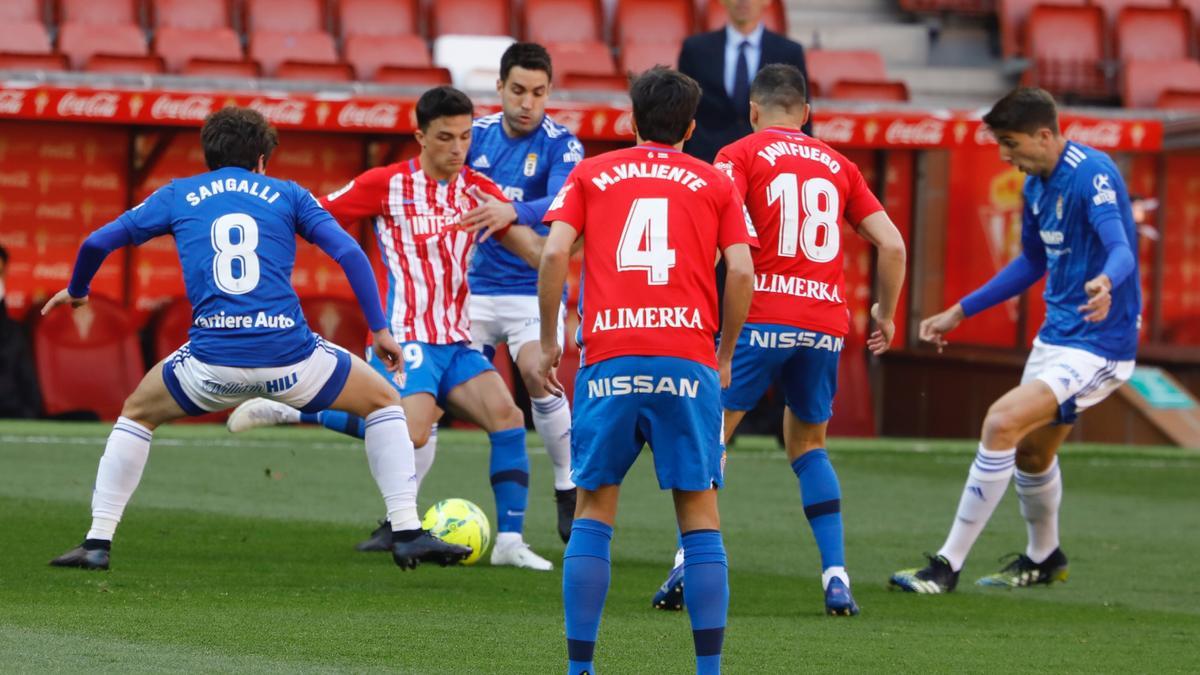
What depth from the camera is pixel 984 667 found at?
5.84 metres

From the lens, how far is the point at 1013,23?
19906mm

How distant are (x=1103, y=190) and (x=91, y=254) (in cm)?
390

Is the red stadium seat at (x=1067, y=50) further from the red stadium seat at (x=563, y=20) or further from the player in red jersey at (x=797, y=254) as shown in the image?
the player in red jersey at (x=797, y=254)

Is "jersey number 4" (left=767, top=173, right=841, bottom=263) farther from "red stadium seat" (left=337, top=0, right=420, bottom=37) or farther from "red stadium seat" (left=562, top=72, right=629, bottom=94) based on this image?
"red stadium seat" (left=337, top=0, right=420, bottom=37)

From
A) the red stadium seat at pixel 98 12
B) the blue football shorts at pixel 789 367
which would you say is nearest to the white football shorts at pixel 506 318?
the blue football shorts at pixel 789 367

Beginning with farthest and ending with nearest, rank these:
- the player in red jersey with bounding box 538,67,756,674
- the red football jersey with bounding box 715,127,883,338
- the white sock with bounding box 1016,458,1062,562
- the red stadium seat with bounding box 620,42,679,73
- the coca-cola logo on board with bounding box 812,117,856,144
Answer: the red stadium seat with bounding box 620,42,679,73, the coca-cola logo on board with bounding box 812,117,856,144, the white sock with bounding box 1016,458,1062,562, the red football jersey with bounding box 715,127,883,338, the player in red jersey with bounding box 538,67,756,674

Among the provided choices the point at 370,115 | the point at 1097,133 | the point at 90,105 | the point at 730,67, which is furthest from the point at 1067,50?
the point at 730,67

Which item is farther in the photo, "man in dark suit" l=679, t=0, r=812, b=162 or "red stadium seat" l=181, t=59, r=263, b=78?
"red stadium seat" l=181, t=59, r=263, b=78

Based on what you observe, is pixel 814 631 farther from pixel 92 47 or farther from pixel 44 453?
pixel 92 47

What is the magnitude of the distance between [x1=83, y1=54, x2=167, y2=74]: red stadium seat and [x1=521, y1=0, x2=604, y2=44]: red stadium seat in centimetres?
397

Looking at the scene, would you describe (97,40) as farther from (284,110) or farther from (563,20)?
(563,20)

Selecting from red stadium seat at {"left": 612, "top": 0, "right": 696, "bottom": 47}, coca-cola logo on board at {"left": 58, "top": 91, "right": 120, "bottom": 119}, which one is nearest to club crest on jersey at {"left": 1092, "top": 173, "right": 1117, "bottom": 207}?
coca-cola logo on board at {"left": 58, "top": 91, "right": 120, "bottom": 119}

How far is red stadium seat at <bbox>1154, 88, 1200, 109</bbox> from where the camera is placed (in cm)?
1819

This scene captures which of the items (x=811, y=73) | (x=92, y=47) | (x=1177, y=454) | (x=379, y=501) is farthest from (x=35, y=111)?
(x=1177, y=454)
